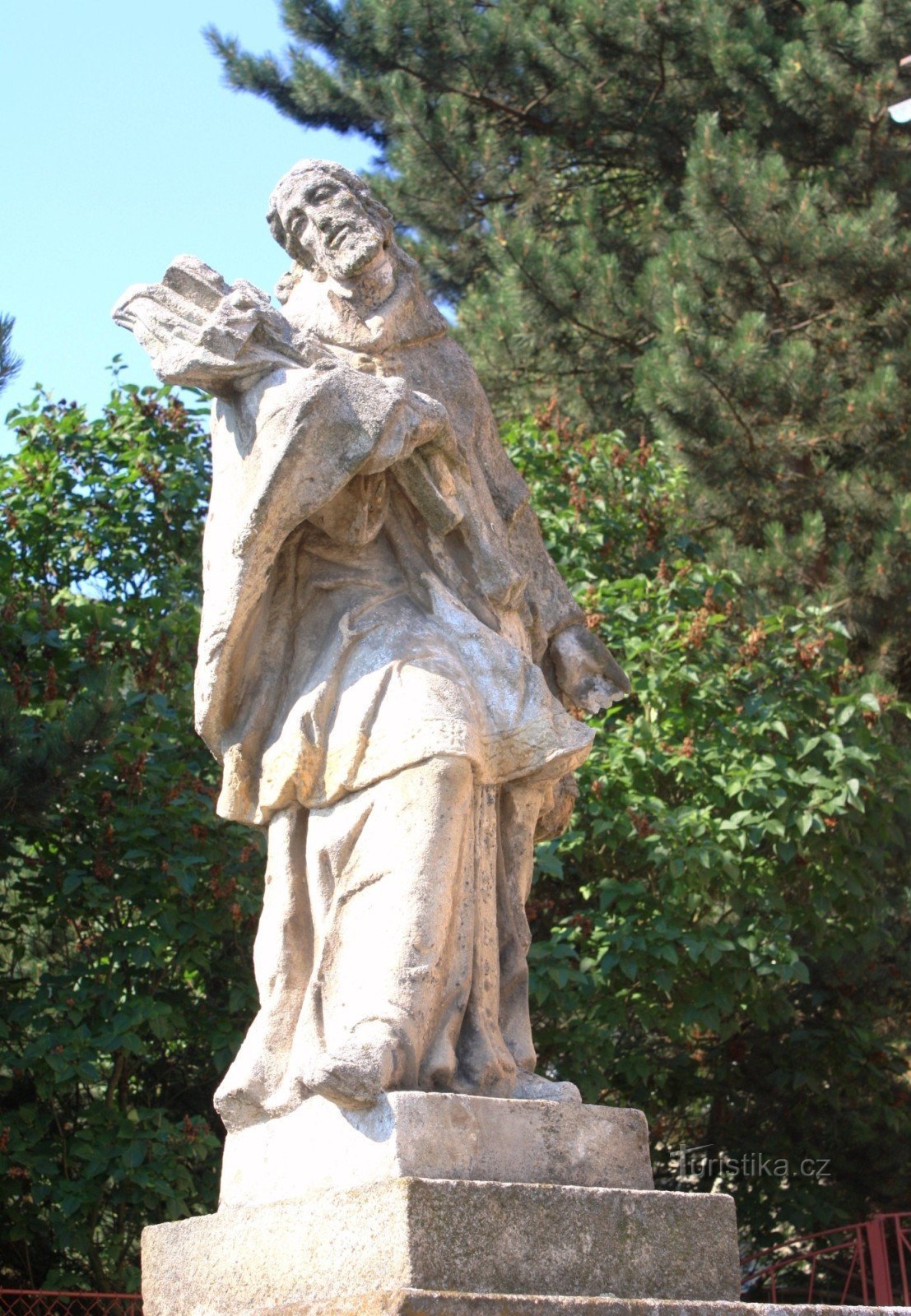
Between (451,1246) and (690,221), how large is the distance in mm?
9232

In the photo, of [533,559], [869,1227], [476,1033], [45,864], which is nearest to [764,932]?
[869,1227]

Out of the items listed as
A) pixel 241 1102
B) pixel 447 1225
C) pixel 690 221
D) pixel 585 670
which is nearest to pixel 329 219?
pixel 585 670

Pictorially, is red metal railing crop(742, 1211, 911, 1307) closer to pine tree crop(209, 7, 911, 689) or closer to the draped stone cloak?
pine tree crop(209, 7, 911, 689)

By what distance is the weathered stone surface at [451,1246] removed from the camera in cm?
296

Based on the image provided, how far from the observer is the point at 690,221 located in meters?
11.3

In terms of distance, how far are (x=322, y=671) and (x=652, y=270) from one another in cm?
766

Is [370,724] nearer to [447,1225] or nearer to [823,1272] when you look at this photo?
[447,1225]

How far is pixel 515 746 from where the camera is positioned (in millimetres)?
3674

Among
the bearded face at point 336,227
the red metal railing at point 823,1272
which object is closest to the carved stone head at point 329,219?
the bearded face at point 336,227

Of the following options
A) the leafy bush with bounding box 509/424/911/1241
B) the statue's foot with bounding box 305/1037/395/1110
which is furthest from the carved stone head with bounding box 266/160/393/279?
the leafy bush with bounding box 509/424/911/1241

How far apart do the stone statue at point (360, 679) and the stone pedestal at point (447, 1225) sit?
104mm

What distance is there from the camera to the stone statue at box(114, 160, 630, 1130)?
3.43 m

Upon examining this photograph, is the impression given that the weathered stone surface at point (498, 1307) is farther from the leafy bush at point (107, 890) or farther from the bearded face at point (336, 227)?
the leafy bush at point (107, 890)

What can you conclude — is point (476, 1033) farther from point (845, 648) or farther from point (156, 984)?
point (845, 648)
